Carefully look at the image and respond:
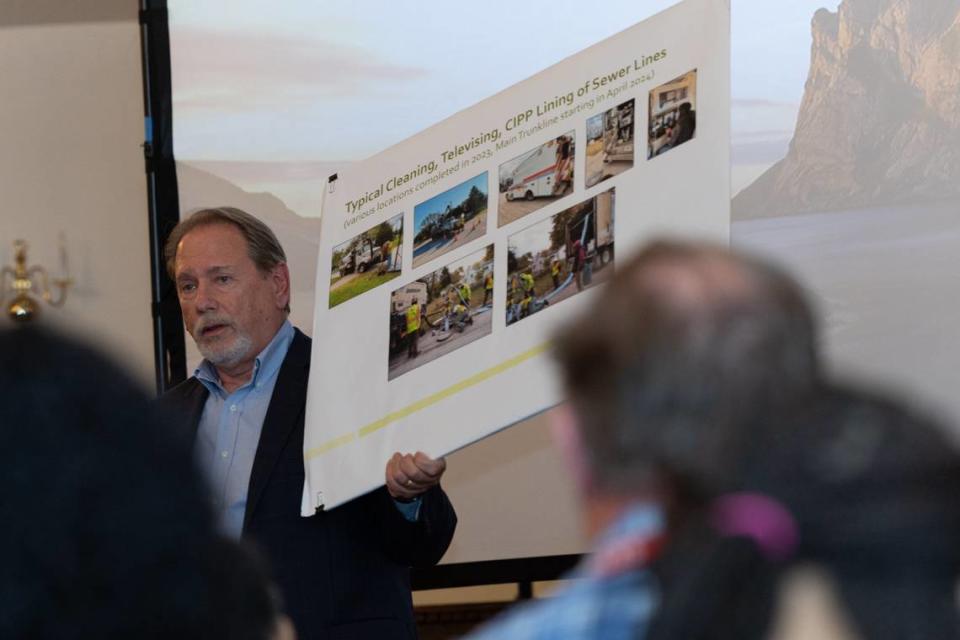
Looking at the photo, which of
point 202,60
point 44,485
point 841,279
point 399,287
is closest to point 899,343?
point 841,279

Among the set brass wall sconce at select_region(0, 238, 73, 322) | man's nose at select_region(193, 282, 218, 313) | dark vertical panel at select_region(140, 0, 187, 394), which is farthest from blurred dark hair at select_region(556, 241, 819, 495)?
brass wall sconce at select_region(0, 238, 73, 322)

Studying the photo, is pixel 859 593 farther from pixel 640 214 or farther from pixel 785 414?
pixel 640 214

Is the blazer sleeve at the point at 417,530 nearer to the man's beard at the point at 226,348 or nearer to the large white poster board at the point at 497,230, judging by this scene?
the large white poster board at the point at 497,230

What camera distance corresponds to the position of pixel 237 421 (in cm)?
298

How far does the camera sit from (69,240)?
5.38 metres

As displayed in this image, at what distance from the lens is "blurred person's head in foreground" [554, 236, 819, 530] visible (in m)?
0.89

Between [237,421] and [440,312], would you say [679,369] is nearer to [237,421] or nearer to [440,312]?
[440,312]

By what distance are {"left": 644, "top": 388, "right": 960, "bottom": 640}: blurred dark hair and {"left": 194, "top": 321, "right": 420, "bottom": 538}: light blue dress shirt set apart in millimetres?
2047

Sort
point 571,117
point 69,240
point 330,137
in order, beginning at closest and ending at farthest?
point 571,117, point 330,137, point 69,240

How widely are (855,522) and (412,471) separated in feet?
5.40

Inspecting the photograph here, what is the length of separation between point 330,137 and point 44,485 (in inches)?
165

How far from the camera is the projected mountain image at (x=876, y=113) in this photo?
4.16 meters

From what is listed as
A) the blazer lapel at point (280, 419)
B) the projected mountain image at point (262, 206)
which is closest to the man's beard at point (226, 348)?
the blazer lapel at point (280, 419)

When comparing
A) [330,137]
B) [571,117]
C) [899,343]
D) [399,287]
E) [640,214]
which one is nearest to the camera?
[640,214]
